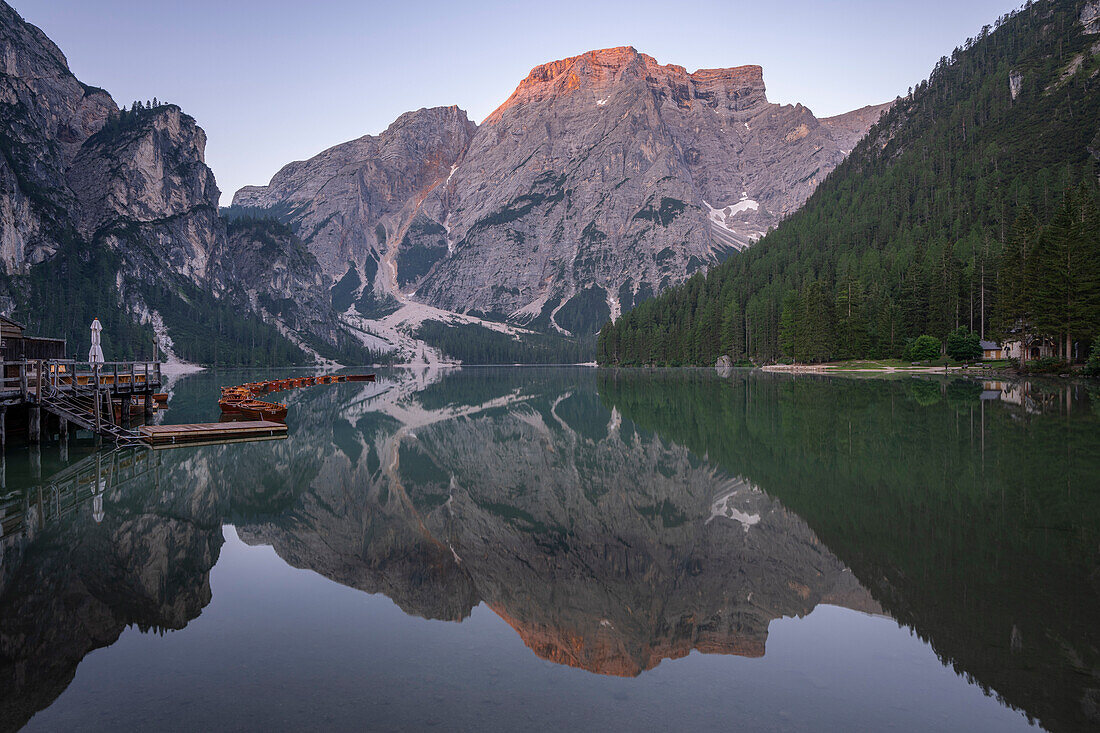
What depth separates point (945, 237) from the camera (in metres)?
121

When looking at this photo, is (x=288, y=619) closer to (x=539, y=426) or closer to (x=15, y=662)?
(x=15, y=662)

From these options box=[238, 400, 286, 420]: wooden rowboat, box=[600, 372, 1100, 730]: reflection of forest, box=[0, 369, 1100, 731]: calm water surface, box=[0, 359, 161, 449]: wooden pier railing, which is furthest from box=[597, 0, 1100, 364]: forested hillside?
box=[0, 359, 161, 449]: wooden pier railing

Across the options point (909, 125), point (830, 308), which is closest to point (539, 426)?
point (830, 308)

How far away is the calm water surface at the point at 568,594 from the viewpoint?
7.37 meters

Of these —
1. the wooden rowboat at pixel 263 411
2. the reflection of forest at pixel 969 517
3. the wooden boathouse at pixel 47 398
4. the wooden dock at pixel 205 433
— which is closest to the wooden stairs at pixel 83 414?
the wooden boathouse at pixel 47 398

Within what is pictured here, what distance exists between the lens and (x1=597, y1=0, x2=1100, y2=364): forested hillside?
72625mm

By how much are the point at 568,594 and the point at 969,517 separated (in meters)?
9.63

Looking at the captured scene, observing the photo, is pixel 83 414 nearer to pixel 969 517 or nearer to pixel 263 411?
pixel 263 411

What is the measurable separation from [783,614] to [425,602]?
598 centimetres

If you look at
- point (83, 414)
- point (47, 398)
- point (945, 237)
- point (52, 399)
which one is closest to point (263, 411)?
point (83, 414)

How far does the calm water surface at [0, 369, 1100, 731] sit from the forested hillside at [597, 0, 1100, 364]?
62795 millimetres

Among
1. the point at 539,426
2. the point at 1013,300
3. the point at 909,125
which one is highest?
the point at 909,125

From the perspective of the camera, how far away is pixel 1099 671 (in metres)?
7.44

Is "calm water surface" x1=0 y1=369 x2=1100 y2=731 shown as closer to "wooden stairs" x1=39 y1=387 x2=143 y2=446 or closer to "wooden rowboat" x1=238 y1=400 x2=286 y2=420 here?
"wooden stairs" x1=39 y1=387 x2=143 y2=446
